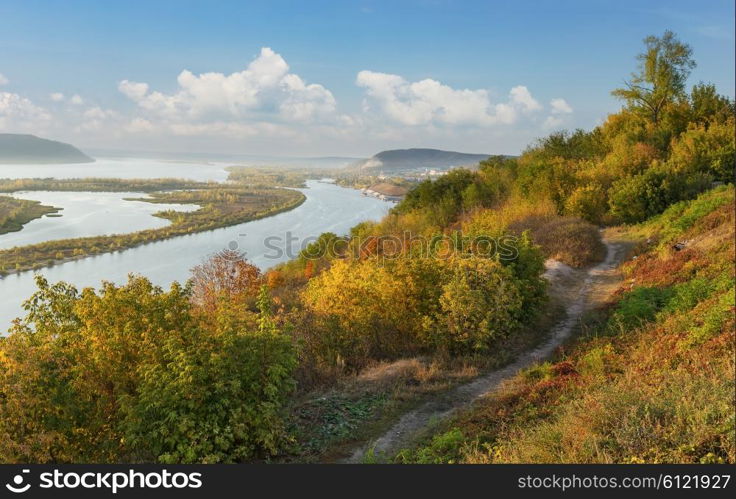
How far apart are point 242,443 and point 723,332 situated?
8343mm

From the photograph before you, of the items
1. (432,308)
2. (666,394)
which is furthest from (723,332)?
(432,308)

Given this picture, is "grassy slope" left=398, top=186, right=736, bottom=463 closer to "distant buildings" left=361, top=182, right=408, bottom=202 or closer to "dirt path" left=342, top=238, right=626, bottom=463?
"dirt path" left=342, top=238, right=626, bottom=463

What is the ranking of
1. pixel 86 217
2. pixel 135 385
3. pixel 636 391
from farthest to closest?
1. pixel 86 217
2. pixel 135 385
3. pixel 636 391

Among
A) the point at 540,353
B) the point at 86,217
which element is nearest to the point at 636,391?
the point at 540,353

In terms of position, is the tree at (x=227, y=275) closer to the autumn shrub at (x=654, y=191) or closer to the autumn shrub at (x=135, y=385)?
the autumn shrub at (x=135, y=385)

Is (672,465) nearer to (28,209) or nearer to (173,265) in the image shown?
(28,209)

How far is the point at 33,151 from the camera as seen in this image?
3362 centimetres

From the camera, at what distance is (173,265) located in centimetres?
3058

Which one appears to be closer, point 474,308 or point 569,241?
point 474,308

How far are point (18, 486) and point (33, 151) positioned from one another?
1401 inches

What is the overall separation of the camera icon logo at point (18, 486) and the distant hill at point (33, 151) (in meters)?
32.5

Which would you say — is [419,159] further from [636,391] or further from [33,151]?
[636,391]

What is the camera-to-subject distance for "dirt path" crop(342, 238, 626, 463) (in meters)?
8.62

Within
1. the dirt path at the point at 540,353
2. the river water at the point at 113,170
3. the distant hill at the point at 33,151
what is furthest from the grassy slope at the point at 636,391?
the distant hill at the point at 33,151
